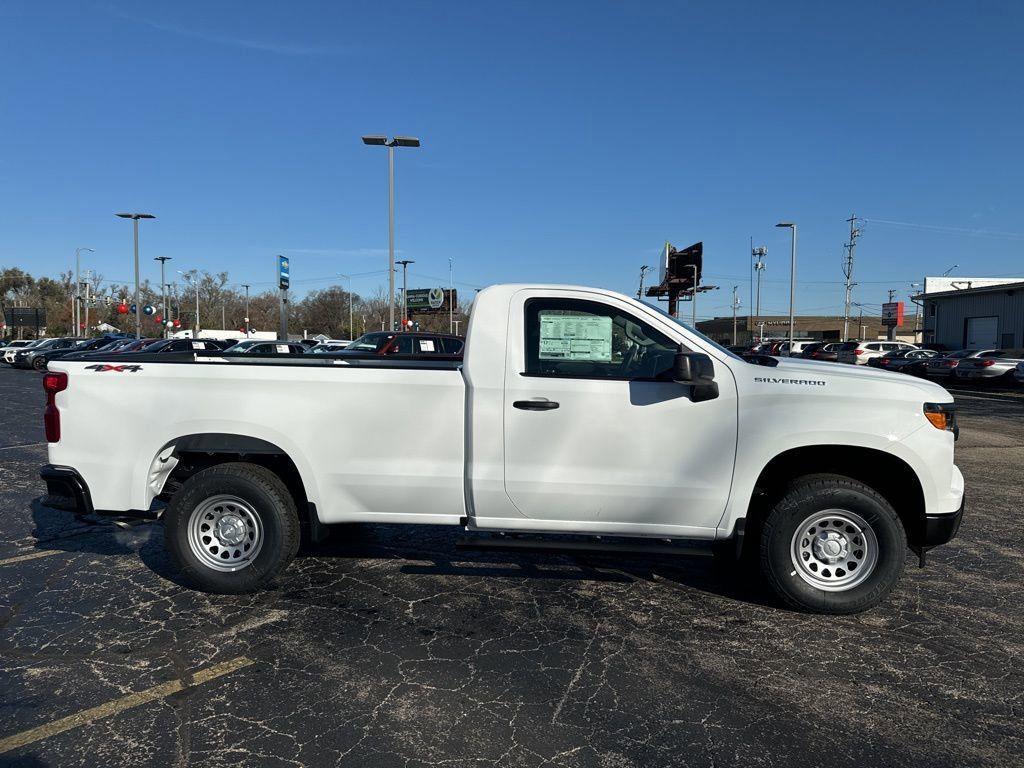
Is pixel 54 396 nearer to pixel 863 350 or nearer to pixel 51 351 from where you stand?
pixel 863 350

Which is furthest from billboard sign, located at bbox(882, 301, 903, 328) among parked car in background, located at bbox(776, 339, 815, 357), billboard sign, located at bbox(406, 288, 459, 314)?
billboard sign, located at bbox(406, 288, 459, 314)

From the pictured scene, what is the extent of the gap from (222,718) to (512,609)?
1.78 metres

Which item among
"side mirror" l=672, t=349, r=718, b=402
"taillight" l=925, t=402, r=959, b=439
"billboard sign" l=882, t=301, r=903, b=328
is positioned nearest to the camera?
"side mirror" l=672, t=349, r=718, b=402

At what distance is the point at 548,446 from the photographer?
4.10 m

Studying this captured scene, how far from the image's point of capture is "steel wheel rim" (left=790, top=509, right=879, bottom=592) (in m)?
4.09

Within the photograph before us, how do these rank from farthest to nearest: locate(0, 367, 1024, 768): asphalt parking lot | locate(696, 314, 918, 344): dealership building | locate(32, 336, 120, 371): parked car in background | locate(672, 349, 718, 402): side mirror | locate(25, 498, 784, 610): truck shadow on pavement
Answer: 1. locate(696, 314, 918, 344): dealership building
2. locate(32, 336, 120, 371): parked car in background
3. locate(25, 498, 784, 610): truck shadow on pavement
4. locate(672, 349, 718, 402): side mirror
5. locate(0, 367, 1024, 768): asphalt parking lot

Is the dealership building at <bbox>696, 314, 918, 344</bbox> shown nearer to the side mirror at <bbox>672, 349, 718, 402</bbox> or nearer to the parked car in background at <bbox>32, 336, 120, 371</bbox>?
the parked car in background at <bbox>32, 336, 120, 371</bbox>

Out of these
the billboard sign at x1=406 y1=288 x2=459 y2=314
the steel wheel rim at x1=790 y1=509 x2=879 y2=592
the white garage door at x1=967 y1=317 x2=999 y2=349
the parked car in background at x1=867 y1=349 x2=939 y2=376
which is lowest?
the steel wheel rim at x1=790 y1=509 x2=879 y2=592

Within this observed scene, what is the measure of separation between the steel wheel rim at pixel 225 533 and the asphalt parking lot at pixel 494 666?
0.90 ft

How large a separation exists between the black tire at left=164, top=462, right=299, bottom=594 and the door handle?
163 cm

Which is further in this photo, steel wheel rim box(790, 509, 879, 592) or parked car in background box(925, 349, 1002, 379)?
parked car in background box(925, 349, 1002, 379)

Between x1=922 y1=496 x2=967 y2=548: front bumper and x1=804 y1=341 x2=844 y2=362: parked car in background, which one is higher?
x1=804 y1=341 x2=844 y2=362: parked car in background

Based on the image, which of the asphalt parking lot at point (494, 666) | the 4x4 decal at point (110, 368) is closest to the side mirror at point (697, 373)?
the asphalt parking lot at point (494, 666)

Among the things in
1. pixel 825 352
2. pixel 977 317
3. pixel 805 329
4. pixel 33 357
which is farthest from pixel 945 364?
pixel 805 329
